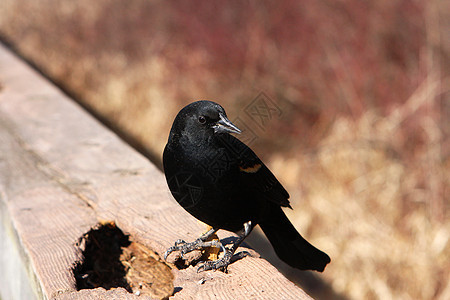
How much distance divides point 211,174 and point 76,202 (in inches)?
34.5

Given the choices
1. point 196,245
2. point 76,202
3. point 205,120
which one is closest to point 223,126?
point 205,120

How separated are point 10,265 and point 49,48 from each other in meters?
5.31

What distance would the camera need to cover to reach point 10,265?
2.53 metres

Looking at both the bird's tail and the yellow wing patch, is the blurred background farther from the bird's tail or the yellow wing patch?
the yellow wing patch

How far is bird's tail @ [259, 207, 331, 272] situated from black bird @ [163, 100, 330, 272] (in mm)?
292

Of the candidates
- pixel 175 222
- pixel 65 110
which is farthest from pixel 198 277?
pixel 65 110

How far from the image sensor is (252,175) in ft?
7.51

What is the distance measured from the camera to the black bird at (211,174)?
6.86ft

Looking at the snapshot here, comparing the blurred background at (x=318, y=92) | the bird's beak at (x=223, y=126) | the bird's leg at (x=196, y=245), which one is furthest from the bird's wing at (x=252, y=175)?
the blurred background at (x=318, y=92)

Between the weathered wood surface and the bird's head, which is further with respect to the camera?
the bird's head

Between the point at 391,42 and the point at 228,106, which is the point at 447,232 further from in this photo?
the point at 228,106

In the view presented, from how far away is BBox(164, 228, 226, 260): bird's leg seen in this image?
2111mm

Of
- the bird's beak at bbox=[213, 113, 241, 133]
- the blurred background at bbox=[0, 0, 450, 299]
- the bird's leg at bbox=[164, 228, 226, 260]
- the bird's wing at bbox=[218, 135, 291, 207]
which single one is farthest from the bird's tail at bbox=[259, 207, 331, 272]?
the blurred background at bbox=[0, 0, 450, 299]

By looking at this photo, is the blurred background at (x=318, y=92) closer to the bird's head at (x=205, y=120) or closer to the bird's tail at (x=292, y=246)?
the bird's tail at (x=292, y=246)
